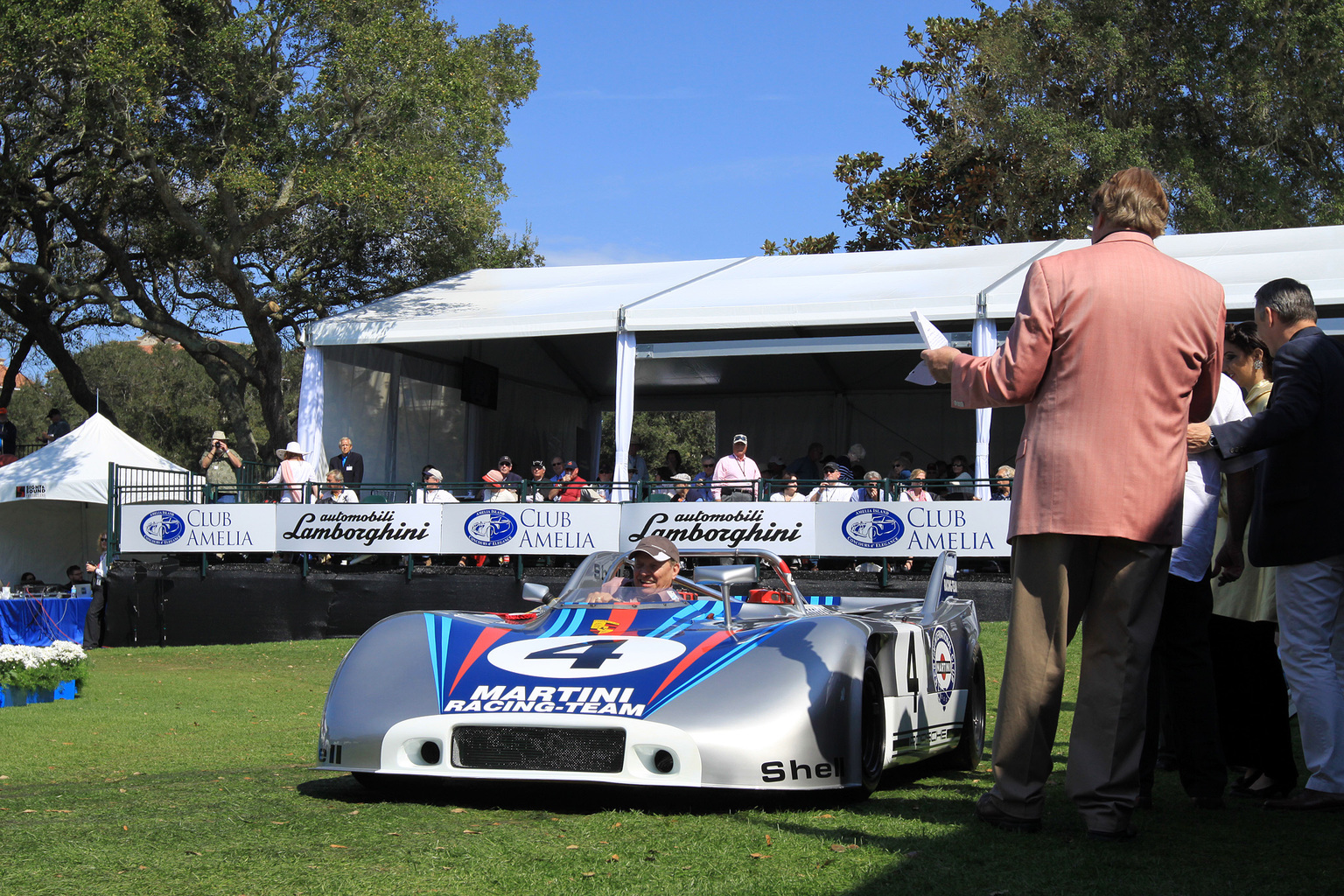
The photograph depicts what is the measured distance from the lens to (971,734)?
6.36 m

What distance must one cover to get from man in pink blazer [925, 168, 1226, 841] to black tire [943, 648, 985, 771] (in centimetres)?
234

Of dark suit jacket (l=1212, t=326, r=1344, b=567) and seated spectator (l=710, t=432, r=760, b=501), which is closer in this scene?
dark suit jacket (l=1212, t=326, r=1344, b=567)

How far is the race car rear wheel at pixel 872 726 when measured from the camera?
483 cm

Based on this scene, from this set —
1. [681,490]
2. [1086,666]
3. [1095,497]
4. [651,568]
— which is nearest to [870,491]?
[681,490]

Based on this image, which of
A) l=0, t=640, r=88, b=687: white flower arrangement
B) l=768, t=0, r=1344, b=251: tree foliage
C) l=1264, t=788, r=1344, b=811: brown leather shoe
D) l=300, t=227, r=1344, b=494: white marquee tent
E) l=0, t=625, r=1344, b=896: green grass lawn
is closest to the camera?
l=0, t=625, r=1344, b=896: green grass lawn

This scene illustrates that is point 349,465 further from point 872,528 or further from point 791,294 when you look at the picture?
point 872,528

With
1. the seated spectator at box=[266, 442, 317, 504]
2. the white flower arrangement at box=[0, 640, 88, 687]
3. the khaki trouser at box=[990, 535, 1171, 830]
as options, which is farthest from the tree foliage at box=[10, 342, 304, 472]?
the khaki trouser at box=[990, 535, 1171, 830]

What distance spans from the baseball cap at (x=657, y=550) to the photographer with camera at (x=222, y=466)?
1259cm

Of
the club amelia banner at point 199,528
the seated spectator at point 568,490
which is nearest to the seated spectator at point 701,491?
the seated spectator at point 568,490

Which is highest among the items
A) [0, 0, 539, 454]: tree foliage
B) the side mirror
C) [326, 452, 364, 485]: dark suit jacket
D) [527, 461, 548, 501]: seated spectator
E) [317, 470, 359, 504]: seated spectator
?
[0, 0, 539, 454]: tree foliage

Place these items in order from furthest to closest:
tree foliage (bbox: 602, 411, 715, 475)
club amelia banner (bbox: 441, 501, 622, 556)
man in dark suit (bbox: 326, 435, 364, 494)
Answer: tree foliage (bbox: 602, 411, 715, 475) < man in dark suit (bbox: 326, 435, 364, 494) < club amelia banner (bbox: 441, 501, 622, 556)

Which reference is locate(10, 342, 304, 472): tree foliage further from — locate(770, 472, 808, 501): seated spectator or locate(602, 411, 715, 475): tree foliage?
locate(770, 472, 808, 501): seated spectator

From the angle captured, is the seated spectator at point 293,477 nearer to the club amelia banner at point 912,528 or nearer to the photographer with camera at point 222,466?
the photographer with camera at point 222,466

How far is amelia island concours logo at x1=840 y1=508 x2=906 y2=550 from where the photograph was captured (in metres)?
14.8
